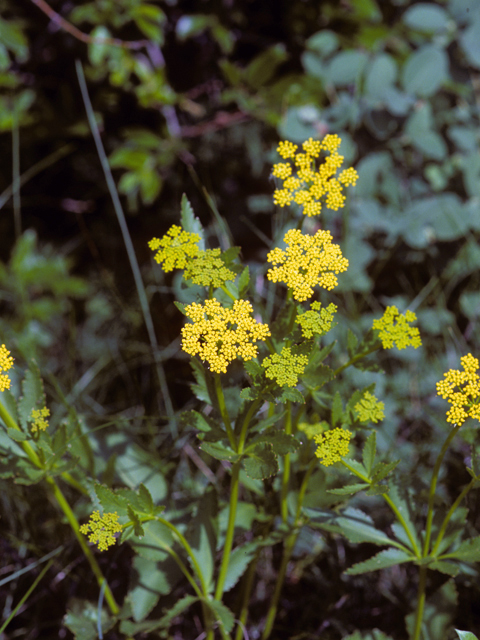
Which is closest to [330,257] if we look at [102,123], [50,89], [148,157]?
[148,157]

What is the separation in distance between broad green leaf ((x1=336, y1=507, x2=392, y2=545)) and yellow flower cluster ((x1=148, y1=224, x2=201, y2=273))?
0.63m

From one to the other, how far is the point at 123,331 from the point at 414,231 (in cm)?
126

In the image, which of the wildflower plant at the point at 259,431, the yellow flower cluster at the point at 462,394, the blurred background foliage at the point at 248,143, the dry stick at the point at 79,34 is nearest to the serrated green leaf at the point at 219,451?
the wildflower plant at the point at 259,431

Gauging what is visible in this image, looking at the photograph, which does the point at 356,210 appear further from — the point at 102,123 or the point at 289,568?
the point at 289,568

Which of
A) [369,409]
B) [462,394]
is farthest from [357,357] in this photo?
[462,394]

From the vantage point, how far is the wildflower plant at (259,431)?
0.87m

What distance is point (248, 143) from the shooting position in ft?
7.88

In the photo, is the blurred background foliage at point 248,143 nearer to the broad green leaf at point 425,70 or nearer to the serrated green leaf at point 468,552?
the broad green leaf at point 425,70

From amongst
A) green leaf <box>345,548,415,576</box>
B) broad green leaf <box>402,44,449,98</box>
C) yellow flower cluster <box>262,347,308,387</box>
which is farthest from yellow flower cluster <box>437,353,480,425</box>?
broad green leaf <box>402,44,449,98</box>

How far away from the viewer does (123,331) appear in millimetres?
2350

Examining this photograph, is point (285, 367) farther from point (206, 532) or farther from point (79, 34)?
point (79, 34)

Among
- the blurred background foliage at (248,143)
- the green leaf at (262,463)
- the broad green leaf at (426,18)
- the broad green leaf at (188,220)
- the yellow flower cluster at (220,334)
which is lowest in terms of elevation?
the green leaf at (262,463)

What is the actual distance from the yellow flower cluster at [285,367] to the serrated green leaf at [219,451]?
19 centimetres

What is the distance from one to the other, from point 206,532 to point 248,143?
1.73 meters
